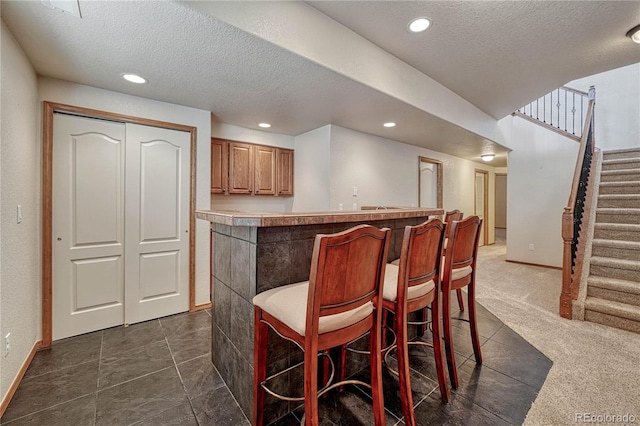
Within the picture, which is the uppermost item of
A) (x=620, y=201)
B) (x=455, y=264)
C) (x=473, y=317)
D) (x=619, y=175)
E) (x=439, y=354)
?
(x=619, y=175)

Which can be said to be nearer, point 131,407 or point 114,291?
point 131,407

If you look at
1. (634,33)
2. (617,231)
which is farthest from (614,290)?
(634,33)

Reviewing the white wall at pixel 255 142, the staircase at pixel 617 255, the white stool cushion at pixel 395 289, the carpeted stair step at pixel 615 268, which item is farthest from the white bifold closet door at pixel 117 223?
the carpeted stair step at pixel 615 268

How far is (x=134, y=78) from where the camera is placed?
7.50 feet

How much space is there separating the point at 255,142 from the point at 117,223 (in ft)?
6.72

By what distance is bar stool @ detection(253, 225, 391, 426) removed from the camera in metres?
1.03

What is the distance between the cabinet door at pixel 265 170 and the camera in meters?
3.94

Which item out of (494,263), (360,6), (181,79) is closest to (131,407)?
(181,79)

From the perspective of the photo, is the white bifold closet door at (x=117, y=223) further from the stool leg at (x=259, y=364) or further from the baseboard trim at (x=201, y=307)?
the stool leg at (x=259, y=364)

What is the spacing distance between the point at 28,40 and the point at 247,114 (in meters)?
1.82

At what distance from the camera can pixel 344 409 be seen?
1.55m

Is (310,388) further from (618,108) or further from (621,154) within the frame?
(618,108)

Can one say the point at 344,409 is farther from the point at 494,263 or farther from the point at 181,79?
the point at 494,263

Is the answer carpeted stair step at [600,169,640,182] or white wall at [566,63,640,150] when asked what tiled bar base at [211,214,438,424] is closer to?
carpeted stair step at [600,169,640,182]
